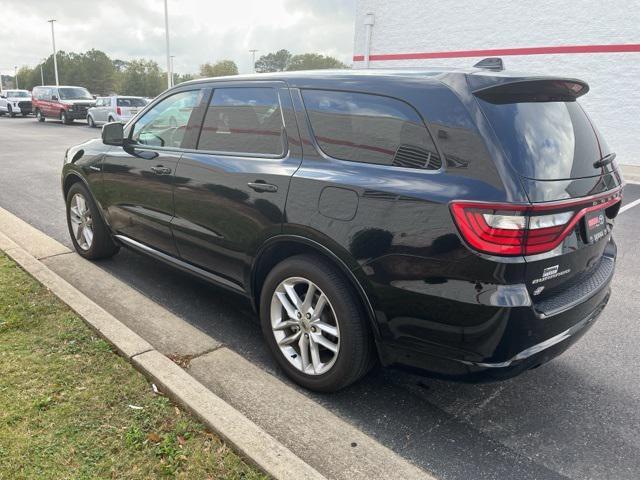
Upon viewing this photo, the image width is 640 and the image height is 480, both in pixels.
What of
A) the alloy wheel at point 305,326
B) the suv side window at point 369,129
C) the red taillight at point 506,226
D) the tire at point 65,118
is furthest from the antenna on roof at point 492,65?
the tire at point 65,118

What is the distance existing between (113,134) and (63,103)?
25534mm

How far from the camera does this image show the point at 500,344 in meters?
2.29

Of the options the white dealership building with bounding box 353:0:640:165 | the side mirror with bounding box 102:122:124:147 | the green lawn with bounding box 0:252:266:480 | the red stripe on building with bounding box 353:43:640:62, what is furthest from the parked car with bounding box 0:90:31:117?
→ the green lawn with bounding box 0:252:266:480

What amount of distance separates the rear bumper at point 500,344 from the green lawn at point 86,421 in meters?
0.92

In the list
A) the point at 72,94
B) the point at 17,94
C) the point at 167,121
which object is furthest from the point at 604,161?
the point at 17,94

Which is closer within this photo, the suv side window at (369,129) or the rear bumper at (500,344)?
the rear bumper at (500,344)

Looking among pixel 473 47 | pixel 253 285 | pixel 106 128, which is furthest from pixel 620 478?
pixel 473 47

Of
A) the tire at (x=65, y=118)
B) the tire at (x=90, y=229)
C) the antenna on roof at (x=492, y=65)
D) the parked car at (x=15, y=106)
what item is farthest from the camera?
the parked car at (x=15, y=106)

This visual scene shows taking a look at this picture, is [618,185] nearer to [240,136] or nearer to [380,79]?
[380,79]

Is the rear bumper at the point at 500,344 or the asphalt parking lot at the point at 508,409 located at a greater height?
the rear bumper at the point at 500,344

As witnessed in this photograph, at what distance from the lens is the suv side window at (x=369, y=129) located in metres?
2.50

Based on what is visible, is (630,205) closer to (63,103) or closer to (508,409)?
(508,409)

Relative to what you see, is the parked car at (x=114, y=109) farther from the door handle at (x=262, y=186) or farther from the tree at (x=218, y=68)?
the tree at (x=218, y=68)

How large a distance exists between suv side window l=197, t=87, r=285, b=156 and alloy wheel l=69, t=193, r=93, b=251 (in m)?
1.93
